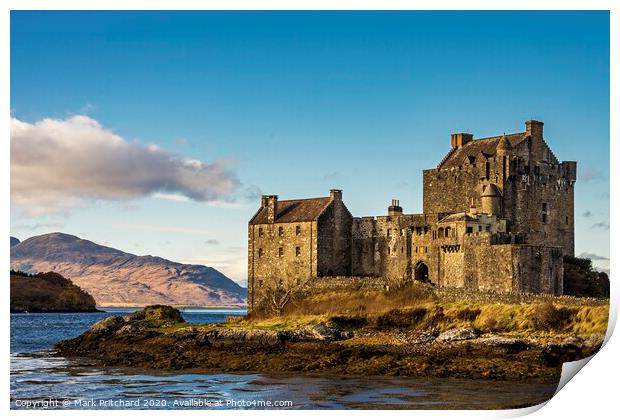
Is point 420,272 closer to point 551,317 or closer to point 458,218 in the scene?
point 458,218

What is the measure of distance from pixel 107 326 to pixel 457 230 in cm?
1714

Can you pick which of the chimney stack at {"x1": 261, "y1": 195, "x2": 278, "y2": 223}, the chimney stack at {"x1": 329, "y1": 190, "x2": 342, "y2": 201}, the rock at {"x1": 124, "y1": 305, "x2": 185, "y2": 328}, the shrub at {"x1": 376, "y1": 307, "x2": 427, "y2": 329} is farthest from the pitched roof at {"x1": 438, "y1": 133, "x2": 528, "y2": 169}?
the rock at {"x1": 124, "y1": 305, "x2": 185, "y2": 328}

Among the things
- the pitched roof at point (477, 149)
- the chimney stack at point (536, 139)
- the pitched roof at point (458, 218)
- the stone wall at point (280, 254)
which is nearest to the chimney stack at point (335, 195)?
the stone wall at point (280, 254)

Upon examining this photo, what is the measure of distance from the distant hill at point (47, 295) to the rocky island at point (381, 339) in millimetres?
69413

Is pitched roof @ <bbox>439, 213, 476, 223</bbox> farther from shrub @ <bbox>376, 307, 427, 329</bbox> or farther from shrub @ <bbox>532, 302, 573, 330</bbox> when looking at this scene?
shrub @ <bbox>532, 302, 573, 330</bbox>

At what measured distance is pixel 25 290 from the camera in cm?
11888

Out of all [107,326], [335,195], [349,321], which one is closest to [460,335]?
[349,321]

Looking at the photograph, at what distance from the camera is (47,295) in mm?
122500

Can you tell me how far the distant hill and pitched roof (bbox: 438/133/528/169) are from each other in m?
70.7

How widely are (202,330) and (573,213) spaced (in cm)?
2006

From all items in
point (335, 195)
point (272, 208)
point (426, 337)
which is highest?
point (335, 195)

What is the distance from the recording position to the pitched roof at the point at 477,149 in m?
54.0
